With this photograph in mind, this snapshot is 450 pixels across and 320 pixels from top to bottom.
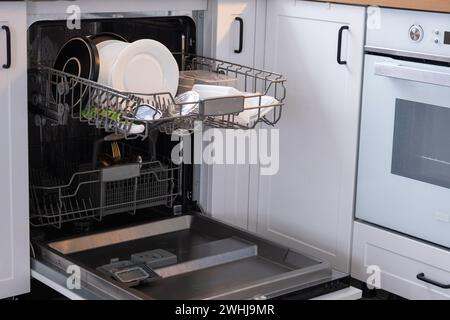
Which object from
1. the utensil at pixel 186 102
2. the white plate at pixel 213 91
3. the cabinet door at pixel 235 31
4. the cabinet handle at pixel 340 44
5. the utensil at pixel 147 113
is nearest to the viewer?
the utensil at pixel 147 113

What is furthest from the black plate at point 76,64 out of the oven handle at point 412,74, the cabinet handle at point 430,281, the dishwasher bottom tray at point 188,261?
the cabinet handle at point 430,281

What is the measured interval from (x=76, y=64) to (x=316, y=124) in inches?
26.4

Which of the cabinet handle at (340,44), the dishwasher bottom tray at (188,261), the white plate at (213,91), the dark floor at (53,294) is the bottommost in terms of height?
the dark floor at (53,294)

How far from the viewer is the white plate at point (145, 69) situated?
2080mm

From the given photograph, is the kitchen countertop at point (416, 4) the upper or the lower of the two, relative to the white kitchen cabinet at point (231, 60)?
upper

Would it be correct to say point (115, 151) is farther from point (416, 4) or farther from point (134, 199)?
point (416, 4)

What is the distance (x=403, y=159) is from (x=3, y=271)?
3.29ft

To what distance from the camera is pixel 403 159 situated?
7.16ft

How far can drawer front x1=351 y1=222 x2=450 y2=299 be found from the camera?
2.13 metres

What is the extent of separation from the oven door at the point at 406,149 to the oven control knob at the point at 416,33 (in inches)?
2.4

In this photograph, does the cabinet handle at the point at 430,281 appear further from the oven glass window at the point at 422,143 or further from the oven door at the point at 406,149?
the oven glass window at the point at 422,143

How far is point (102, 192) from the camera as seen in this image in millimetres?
2332
